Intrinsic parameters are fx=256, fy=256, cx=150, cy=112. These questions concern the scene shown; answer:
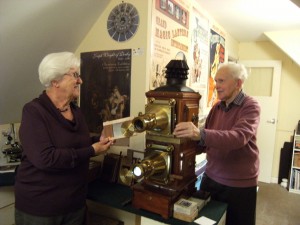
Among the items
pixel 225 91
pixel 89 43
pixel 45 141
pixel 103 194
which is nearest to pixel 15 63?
pixel 89 43

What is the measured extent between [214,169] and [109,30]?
46.1 inches

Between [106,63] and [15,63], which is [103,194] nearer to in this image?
[106,63]

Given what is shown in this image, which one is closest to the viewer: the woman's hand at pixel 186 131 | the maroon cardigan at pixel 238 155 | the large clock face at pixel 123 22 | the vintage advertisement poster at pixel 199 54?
the woman's hand at pixel 186 131

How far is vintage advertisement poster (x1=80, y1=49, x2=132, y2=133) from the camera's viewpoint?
1.77 m

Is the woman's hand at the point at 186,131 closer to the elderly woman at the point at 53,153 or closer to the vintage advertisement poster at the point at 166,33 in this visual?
the elderly woman at the point at 53,153

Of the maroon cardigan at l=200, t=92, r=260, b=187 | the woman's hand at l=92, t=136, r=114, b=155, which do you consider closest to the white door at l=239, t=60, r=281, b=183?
the maroon cardigan at l=200, t=92, r=260, b=187

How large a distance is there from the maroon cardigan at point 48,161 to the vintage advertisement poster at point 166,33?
2.43ft

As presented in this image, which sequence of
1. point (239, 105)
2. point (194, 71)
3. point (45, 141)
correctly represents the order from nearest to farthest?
point (45, 141) → point (239, 105) → point (194, 71)

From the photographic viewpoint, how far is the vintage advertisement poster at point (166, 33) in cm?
172

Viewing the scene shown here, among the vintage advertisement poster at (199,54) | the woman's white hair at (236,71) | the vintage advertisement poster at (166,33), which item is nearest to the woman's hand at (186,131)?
the woman's white hair at (236,71)

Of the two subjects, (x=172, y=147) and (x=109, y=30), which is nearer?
(x=172, y=147)

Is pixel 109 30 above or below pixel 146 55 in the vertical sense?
above

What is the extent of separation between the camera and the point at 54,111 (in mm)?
1187

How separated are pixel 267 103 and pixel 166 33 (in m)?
2.75
